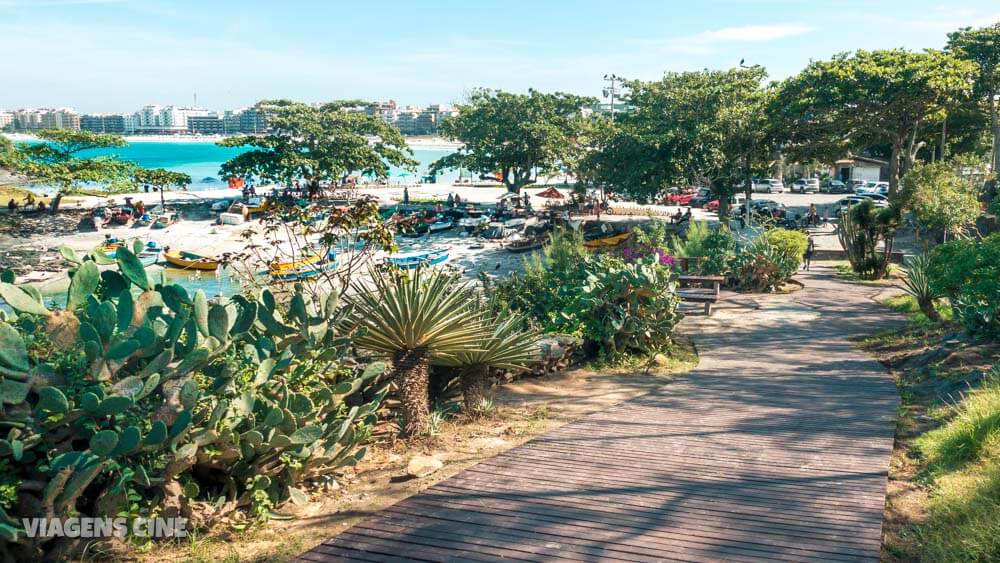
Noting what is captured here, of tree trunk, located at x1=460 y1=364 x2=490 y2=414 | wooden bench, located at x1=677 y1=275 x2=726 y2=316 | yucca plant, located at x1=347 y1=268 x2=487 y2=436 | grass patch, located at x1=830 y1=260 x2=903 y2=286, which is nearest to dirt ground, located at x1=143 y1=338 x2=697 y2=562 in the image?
tree trunk, located at x1=460 y1=364 x2=490 y2=414

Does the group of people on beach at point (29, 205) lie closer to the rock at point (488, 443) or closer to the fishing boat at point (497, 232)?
the fishing boat at point (497, 232)

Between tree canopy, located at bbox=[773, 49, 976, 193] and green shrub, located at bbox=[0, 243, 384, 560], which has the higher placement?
tree canopy, located at bbox=[773, 49, 976, 193]

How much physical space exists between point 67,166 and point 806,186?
154 ft

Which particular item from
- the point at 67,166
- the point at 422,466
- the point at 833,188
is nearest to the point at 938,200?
the point at 422,466

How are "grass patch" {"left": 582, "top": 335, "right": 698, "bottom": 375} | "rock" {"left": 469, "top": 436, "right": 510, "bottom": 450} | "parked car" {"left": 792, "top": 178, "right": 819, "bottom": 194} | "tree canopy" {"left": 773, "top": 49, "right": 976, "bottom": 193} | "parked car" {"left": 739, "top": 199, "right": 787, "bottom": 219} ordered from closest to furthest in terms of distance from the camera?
"rock" {"left": 469, "top": 436, "right": 510, "bottom": 450} → "grass patch" {"left": 582, "top": 335, "right": 698, "bottom": 375} → "tree canopy" {"left": 773, "top": 49, "right": 976, "bottom": 193} → "parked car" {"left": 739, "top": 199, "right": 787, "bottom": 219} → "parked car" {"left": 792, "top": 178, "right": 819, "bottom": 194}

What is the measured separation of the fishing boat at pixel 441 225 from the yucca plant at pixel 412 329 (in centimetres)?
3142

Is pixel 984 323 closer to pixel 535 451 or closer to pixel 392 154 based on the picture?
pixel 535 451

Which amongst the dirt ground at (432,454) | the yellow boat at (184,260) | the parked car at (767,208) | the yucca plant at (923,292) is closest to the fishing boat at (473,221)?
the parked car at (767,208)

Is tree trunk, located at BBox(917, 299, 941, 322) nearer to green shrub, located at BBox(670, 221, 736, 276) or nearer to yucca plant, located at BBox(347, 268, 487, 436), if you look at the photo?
green shrub, located at BBox(670, 221, 736, 276)

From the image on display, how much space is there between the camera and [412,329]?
7.10m

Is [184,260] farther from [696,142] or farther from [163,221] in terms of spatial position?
[696,142]

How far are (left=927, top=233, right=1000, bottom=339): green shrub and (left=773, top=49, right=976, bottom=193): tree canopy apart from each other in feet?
61.8

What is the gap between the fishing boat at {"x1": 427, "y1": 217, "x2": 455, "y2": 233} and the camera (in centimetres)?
3903

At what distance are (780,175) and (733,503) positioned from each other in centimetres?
6417
